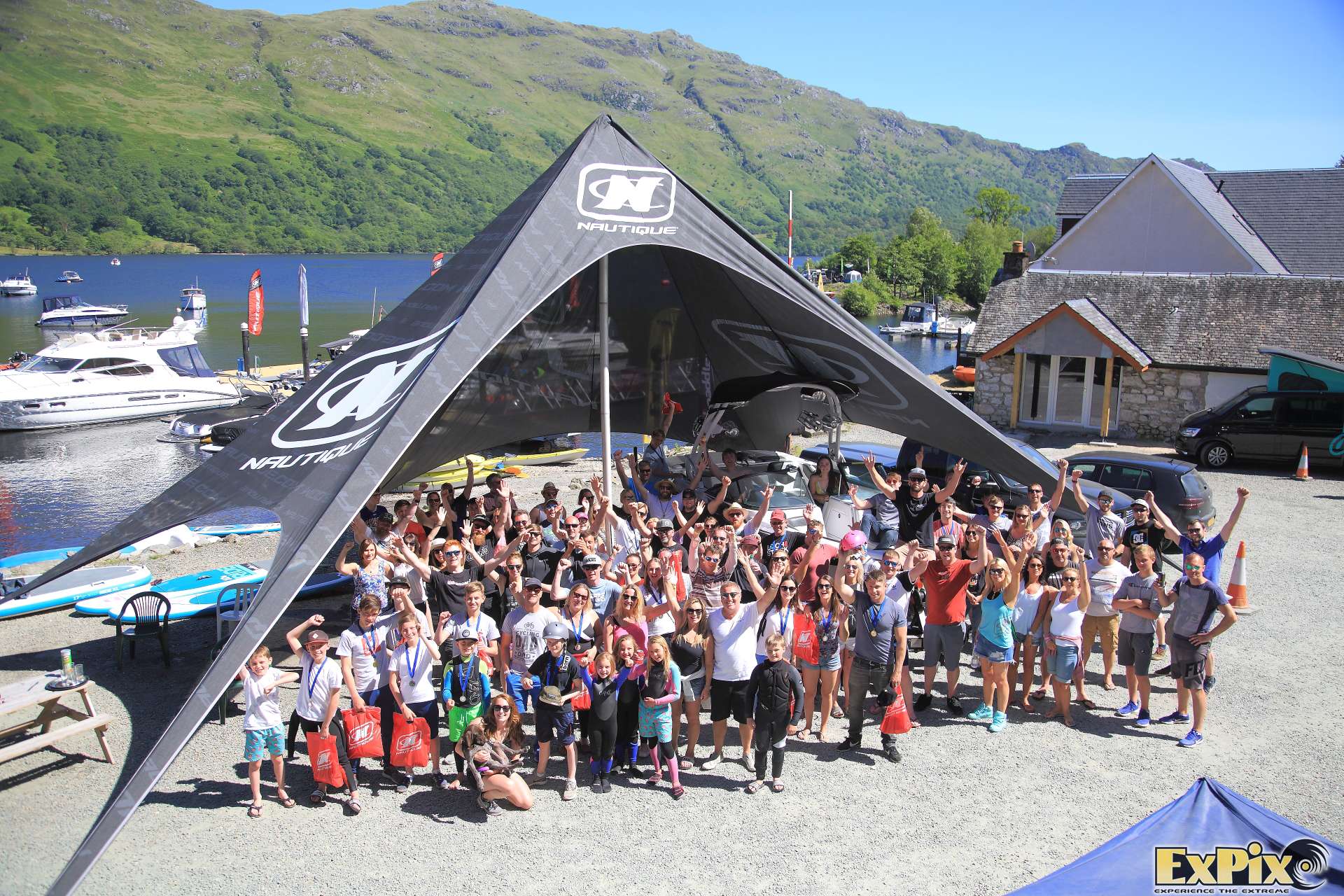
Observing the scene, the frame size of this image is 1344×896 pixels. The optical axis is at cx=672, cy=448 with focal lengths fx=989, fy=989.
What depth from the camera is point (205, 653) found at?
32.4 feet

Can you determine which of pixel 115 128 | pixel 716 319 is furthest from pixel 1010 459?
pixel 115 128

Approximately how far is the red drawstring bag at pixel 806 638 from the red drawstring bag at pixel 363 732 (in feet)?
10.4

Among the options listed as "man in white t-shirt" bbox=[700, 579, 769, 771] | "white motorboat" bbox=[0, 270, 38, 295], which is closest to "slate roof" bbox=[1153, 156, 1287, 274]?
"man in white t-shirt" bbox=[700, 579, 769, 771]

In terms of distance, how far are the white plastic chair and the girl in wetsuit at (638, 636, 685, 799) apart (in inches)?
160

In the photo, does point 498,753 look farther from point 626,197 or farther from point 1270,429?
point 1270,429

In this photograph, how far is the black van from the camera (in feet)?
60.5

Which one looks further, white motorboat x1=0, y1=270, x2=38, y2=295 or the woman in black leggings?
white motorboat x1=0, y1=270, x2=38, y2=295

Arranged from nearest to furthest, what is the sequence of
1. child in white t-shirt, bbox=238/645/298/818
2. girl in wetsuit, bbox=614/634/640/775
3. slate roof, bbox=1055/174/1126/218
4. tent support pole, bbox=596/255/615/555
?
child in white t-shirt, bbox=238/645/298/818, girl in wetsuit, bbox=614/634/640/775, tent support pole, bbox=596/255/615/555, slate roof, bbox=1055/174/1126/218

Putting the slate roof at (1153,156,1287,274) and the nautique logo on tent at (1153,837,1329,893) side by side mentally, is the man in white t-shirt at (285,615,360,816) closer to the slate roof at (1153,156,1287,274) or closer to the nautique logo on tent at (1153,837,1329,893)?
the nautique logo on tent at (1153,837,1329,893)

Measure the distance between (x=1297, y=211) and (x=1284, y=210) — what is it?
357mm

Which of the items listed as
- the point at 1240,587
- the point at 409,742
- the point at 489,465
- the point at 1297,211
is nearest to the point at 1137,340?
the point at 1240,587

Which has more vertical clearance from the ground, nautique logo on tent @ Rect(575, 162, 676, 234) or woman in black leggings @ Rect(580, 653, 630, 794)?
nautique logo on tent @ Rect(575, 162, 676, 234)

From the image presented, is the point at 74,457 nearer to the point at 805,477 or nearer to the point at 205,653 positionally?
the point at 205,653

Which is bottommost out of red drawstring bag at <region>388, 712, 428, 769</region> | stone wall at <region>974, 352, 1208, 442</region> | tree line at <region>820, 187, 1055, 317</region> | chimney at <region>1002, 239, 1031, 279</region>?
red drawstring bag at <region>388, 712, 428, 769</region>
